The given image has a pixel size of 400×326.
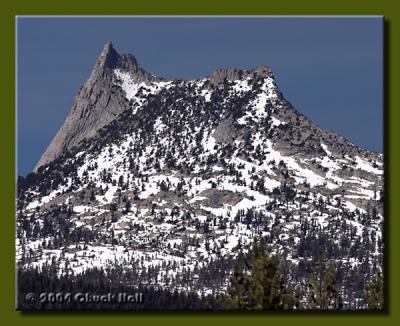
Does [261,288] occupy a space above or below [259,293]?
above

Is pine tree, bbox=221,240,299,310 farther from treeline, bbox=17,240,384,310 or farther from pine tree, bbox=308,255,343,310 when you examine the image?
pine tree, bbox=308,255,343,310

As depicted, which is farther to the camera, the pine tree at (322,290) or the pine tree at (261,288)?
the pine tree at (322,290)

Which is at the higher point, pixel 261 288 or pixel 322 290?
pixel 261 288

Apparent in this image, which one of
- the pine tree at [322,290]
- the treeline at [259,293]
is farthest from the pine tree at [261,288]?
the pine tree at [322,290]

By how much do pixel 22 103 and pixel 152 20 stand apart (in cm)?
634

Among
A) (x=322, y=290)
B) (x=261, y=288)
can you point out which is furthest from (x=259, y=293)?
(x=322, y=290)

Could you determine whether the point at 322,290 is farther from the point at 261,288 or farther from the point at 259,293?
the point at 259,293

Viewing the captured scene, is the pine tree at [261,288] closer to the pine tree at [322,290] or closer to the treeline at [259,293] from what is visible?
the treeline at [259,293]

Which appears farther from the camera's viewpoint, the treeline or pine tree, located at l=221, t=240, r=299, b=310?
pine tree, located at l=221, t=240, r=299, b=310

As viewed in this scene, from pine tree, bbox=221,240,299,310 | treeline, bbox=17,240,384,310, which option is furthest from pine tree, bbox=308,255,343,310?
pine tree, bbox=221,240,299,310

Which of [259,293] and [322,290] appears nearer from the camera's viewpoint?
[259,293]

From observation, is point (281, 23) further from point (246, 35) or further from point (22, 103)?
point (22, 103)

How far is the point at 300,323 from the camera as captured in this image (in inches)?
1570

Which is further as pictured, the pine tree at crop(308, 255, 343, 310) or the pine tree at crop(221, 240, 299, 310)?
the pine tree at crop(308, 255, 343, 310)
